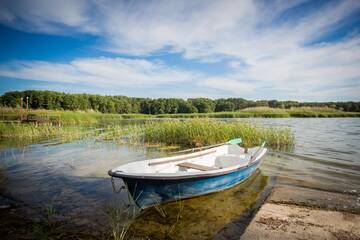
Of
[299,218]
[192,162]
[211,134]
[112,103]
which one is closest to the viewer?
[299,218]

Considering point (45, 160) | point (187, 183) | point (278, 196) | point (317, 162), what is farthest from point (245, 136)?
point (45, 160)

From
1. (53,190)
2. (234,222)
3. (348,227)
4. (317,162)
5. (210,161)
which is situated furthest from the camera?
(317,162)

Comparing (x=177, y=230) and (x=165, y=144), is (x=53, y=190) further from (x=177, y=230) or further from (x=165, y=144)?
(x=165, y=144)

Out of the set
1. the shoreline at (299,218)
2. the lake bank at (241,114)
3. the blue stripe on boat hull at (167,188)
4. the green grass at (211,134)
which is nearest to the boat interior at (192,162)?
the blue stripe on boat hull at (167,188)

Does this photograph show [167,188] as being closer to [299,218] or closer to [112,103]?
[299,218]

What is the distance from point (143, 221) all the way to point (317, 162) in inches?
311

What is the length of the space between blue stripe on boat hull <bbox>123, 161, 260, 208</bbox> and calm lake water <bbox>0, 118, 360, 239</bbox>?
27cm

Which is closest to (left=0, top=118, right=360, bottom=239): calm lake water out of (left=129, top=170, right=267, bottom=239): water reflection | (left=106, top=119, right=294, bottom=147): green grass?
(left=129, top=170, right=267, bottom=239): water reflection

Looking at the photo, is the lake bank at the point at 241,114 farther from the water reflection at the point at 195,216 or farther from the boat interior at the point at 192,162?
the water reflection at the point at 195,216

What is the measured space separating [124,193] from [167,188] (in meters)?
1.86

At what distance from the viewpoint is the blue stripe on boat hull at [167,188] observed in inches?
159

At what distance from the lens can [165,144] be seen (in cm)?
1330

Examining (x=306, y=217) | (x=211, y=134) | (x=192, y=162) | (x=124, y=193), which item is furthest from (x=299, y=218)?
(x=211, y=134)

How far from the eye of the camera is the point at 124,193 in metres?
5.56
